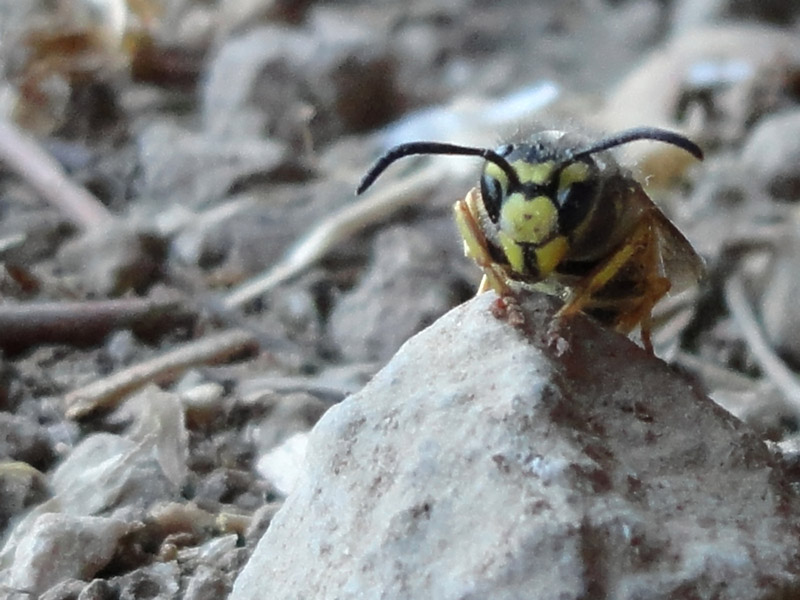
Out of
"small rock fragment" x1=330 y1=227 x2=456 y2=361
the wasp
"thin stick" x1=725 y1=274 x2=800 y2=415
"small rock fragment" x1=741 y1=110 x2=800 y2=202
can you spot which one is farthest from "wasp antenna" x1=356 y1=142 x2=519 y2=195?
"small rock fragment" x1=741 y1=110 x2=800 y2=202

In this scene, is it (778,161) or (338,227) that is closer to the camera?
(338,227)

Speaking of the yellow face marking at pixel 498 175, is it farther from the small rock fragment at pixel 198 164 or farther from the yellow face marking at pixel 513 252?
the small rock fragment at pixel 198 164

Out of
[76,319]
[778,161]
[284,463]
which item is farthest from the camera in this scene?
[778,161]

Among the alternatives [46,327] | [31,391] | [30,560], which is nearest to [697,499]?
[30,560]

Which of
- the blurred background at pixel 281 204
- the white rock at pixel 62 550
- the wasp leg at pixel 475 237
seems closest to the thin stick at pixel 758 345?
the blurred background at pixel 281 204

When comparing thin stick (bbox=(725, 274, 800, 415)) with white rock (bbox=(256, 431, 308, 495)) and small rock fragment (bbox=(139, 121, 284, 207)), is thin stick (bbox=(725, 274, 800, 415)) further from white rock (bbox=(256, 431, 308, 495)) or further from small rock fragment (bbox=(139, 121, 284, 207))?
small rock fragment (bbox=(139, 121, 284, 207))

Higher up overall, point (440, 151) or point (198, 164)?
point (440, 151)

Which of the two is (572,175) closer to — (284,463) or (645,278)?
(645,278)

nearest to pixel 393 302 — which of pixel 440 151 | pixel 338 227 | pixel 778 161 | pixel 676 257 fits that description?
pixel 338 227
